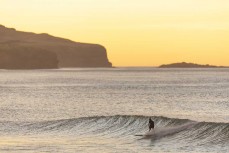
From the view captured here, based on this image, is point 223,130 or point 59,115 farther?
point 59,115

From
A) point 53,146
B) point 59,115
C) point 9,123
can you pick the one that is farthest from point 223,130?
point 59,115

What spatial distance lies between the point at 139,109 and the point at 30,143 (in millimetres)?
41096

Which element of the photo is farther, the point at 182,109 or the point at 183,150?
the point at 182,109

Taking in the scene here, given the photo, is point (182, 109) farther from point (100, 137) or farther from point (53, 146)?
point (53, 146)

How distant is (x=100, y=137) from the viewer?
5225cm

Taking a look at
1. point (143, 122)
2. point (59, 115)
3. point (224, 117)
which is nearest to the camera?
point (143, 122)

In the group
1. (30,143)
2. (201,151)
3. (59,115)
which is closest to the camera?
(201,151)

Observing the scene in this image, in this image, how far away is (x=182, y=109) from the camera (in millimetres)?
83125

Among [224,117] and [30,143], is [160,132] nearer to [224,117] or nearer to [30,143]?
[30,143]

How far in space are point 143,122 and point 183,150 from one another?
18757mm

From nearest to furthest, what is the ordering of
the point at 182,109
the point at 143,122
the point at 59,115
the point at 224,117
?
the point at 143,122 < the point at 224,117 < the point at 59,115 < the point at 182,109

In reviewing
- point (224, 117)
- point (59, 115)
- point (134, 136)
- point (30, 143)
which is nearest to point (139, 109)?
point (59, 115)

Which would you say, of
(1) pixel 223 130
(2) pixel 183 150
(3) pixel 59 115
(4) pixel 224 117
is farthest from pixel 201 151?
(3) pixel 59 115

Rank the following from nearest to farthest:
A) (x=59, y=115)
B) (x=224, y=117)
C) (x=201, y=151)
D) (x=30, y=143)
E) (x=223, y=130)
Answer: (x=201, y=151) → (x=30, y=143) → (x=223, y=130) → (x=224, y=117) → (x=59, y=115)
